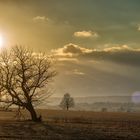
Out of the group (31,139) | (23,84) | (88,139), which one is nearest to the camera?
(31,139)

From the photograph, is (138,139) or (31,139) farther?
(138,139)

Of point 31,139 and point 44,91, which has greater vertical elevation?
point 44,91

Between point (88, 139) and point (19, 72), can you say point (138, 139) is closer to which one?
point (88, 139)

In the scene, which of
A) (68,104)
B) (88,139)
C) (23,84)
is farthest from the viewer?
(68,104)

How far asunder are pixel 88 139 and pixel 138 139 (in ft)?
17.1

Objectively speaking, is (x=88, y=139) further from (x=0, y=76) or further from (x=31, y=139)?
(x=0, y=76)

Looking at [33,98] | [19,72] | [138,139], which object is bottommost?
[138,139]

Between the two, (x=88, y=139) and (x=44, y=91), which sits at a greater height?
(x=44, y=91)

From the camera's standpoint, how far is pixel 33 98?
6731 cm

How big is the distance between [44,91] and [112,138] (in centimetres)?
2904

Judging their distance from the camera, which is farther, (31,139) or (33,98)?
(33,98)

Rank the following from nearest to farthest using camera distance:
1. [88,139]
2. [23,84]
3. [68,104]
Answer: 1. [88,139]
2. [23,84]
3. [68,104]

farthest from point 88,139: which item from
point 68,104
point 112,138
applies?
point 68,104

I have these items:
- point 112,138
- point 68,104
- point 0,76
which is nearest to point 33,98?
point 0,76
